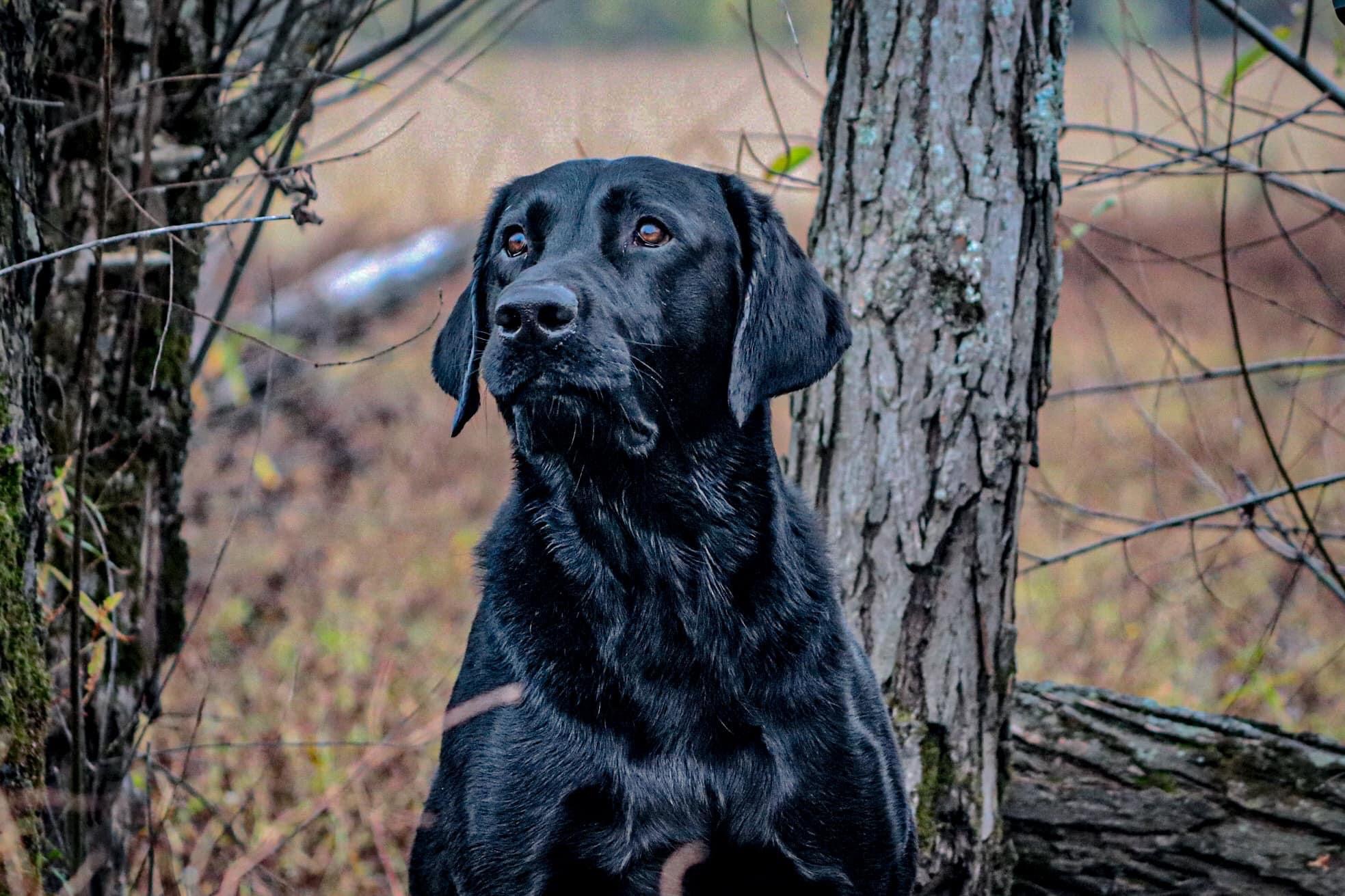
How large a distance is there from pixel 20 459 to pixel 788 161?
2.10 m

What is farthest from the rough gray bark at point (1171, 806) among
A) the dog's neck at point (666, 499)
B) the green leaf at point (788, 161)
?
the green leaf at point (788, 161)

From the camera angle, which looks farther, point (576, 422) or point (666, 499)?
point (666, 499)

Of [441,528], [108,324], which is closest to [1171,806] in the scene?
[108,324]

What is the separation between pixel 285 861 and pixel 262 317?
17.1 ft

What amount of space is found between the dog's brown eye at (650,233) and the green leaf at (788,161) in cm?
75

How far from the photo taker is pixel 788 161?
138 inches

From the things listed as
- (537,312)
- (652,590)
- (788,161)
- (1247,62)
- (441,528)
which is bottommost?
(441,528)

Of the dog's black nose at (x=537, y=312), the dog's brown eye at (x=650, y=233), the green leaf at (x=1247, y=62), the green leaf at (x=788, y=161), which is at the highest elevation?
the green leaf at (x=1247, y=62)

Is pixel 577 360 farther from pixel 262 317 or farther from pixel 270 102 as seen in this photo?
pixel 262 317

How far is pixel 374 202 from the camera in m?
9.88

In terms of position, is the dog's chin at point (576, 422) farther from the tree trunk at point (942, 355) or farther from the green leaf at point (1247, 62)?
the green leaf at point (1247, 62)

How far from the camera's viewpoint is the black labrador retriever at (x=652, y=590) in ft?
7.88

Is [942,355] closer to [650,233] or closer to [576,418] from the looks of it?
[650,233]

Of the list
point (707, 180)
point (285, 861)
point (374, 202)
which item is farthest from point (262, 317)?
point (707, 180)
